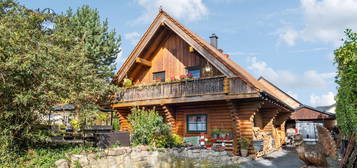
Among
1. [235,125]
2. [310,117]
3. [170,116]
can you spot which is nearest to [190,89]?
[170,116]

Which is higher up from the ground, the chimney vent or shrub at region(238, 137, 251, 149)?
the chimney vent

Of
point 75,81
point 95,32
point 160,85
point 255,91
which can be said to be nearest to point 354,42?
point 255,91

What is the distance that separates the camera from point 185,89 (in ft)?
49.0

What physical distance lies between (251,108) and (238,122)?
1013 mm

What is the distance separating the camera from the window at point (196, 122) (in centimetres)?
1628

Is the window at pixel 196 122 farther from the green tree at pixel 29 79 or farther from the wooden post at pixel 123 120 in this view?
the green tree at pixel 29 79

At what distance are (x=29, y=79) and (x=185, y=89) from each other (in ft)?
Result: 26.8

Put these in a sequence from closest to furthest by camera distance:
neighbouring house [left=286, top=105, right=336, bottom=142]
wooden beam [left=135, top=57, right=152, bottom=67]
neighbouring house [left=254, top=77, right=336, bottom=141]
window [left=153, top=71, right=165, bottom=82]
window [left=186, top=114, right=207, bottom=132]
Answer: window [left=186, top=114, right=207, bottom=132], wooden beam [left=135, top=57, right=152, bottom=67], window [left=153, top=71, right=165, bottom=82], neighbouring house [left=286, top=105, right=336, bottom=142], neighbouring house [left=254, top=77, right=336, bottom=141]

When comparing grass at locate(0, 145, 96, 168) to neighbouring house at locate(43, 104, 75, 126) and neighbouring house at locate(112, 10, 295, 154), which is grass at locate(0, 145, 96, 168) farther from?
neighbouring house at locate(112, 10, 295, 154)

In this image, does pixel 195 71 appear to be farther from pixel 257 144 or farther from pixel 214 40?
pixel 257 144

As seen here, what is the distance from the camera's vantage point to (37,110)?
9.25m

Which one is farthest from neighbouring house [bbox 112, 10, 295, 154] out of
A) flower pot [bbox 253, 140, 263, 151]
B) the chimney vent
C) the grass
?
the grass

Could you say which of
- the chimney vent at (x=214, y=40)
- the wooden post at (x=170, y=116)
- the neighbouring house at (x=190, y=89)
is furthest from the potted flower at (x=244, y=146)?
the chimney vent at (x=214, y=40)

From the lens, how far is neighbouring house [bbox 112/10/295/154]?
13.9 m
